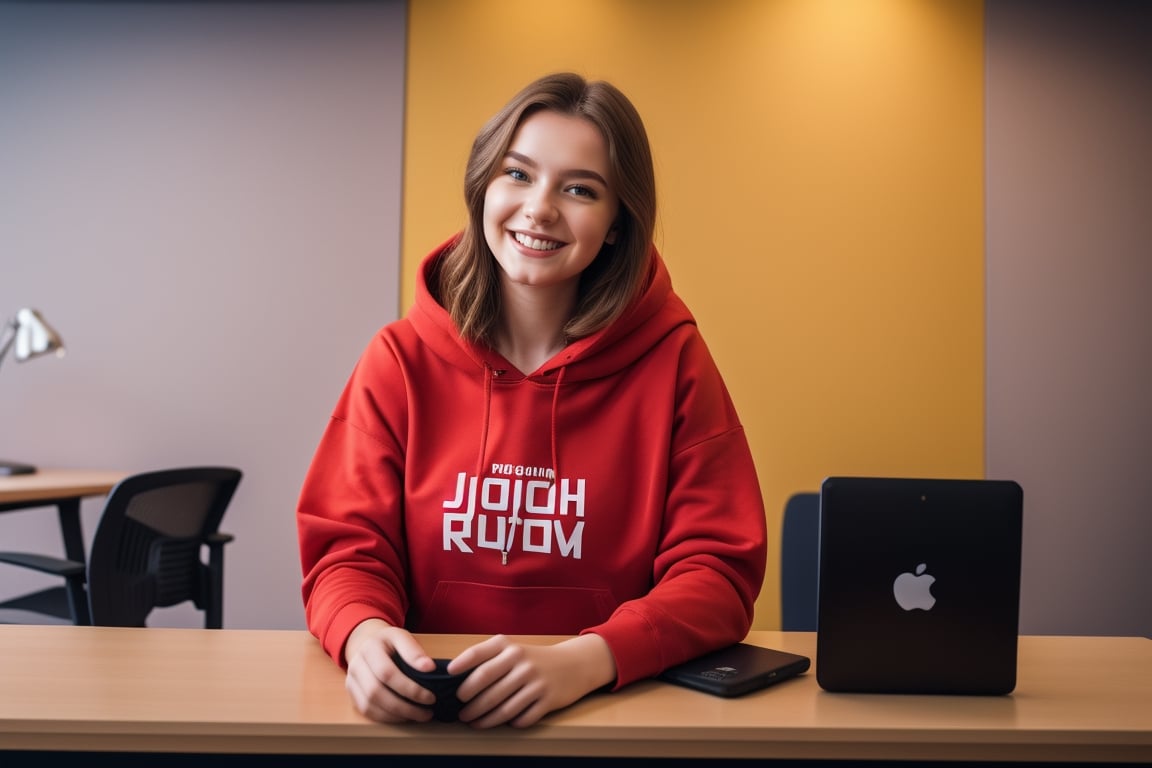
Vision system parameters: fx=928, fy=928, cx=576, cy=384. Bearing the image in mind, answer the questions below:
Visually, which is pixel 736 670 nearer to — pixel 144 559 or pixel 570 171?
pixel 570 171

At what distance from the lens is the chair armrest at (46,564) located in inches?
83.0

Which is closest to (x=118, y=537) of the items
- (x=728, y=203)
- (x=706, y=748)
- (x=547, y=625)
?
(x=547, y=625)

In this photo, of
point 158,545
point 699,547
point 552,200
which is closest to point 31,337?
point 158,545

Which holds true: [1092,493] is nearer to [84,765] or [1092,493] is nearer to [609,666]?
[609,666]

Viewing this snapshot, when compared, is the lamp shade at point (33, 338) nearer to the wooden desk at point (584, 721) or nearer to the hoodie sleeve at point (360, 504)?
the hoodie sleeve at point (360, 504)

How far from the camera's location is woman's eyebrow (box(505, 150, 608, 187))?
1.36m

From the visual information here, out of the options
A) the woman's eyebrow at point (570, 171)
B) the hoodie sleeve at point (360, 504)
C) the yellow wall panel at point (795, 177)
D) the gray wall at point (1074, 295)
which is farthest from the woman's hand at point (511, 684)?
the gray wall at point (1074, 295)

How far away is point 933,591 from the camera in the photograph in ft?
3.17

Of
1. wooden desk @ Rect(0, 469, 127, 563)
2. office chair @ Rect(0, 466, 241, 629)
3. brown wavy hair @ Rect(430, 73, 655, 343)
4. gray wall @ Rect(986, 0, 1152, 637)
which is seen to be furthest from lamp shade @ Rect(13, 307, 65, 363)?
gray wall @ Rect(986, 0, 1152, 637)

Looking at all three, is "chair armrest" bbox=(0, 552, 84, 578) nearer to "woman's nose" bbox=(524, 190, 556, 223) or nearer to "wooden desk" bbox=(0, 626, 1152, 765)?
"wooden desk" bbox=(0, 626, 1152, 765)

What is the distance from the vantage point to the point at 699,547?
124 centimetres

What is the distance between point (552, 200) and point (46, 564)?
1.57m

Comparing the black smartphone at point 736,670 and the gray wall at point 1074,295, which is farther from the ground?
the gray wall at point 1074,295

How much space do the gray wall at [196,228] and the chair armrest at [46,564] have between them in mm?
1130
